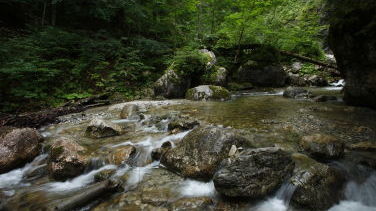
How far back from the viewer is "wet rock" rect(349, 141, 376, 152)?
14.0 feet

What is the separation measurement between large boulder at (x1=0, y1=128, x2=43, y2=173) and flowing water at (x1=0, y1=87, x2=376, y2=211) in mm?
171

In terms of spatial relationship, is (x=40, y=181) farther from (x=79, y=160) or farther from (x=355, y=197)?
(x=355, y=197)

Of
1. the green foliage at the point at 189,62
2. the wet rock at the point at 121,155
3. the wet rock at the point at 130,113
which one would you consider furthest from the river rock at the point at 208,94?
the wet rock at the point at 121,155

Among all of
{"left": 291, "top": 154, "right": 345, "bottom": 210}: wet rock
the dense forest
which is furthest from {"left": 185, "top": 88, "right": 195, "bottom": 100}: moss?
{"left": 291, "top": 154, "right": 345, "bottom": 210}: wet rock

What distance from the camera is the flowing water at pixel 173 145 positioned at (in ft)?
11.5

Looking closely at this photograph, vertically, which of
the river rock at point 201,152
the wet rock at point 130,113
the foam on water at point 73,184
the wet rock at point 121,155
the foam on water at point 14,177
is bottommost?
the foam on water at point 14,177

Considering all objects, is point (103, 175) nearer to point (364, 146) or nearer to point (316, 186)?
point (316, 186)

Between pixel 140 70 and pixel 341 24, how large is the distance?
980 cm

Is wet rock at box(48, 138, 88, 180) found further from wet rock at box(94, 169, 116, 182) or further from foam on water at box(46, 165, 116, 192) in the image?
wet rock at box(94, 169, 116, 182)

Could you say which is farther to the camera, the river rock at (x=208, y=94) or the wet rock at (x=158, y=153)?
the river rock at (x=208, y=94)

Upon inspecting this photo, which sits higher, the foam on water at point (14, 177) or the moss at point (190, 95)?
the moss at point (190, 95)

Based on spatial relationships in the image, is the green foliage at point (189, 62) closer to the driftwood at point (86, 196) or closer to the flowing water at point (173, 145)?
the flowing water at point (173, 145)

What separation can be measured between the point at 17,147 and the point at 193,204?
4078mm

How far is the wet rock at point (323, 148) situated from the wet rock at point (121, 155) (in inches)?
133
